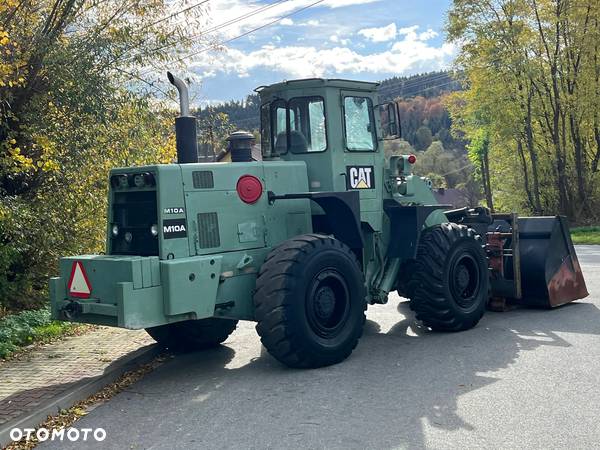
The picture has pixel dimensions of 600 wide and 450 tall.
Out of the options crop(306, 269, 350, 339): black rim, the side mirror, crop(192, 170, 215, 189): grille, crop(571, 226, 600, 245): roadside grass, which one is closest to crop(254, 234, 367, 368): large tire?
crop(306, 269, 350, 339): black rim

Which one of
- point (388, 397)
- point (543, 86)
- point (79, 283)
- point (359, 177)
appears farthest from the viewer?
point (543, 86)

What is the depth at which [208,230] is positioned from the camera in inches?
270

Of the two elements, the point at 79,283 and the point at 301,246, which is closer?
the point at 79,283

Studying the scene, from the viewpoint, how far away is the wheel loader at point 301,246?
6469 millimetres

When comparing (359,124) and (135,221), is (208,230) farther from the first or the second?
(359,124)

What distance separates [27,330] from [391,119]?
5268 mm

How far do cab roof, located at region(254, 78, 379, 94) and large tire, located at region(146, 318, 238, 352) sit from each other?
281cm

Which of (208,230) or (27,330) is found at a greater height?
(208,230)

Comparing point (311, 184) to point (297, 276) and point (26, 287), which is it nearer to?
point (297, 276)

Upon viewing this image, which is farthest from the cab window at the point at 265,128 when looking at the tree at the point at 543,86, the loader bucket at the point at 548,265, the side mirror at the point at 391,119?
the tree at the point at 543,86

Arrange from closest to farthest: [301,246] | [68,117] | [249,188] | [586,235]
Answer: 1. [301,246]
2. [249,188]
3. [68,117]
4. [586,235]

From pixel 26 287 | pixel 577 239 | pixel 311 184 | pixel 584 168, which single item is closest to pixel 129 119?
pixel 26 287

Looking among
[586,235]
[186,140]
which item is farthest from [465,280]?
[586,235]

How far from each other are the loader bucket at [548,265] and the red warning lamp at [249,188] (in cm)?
407
